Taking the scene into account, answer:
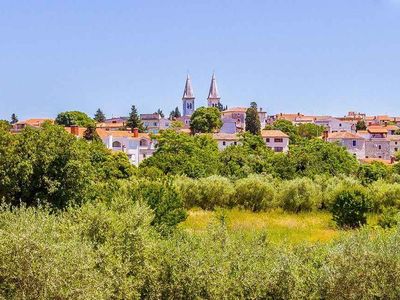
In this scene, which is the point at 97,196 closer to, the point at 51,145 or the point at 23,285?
the point at 51,145

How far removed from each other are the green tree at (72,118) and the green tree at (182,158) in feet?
134

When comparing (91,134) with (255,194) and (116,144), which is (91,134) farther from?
(255,194)

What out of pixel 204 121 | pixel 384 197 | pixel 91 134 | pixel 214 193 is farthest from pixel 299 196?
pixel 204 121

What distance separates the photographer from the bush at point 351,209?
3081 centimetres

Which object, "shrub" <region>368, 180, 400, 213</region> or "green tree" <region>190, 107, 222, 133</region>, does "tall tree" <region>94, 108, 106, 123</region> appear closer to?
"green tree" <region>190, 107, 222, 133</region>

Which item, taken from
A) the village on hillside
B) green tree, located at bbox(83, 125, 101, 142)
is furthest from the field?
green tree, located at bbox(83, 125, 101, 142)

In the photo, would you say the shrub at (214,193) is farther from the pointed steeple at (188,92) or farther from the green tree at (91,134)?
the pointed steeple at (188,92)

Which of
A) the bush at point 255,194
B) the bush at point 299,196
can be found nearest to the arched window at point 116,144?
the bush at point 255,194

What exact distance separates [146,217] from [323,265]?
5999mm

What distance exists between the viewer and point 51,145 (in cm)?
2612

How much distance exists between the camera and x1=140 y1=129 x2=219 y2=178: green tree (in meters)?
50.4

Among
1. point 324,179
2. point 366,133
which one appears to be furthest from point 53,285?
point 366,133

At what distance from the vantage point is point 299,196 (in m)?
35.2

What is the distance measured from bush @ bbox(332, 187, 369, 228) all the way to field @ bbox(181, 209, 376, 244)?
0.65m
